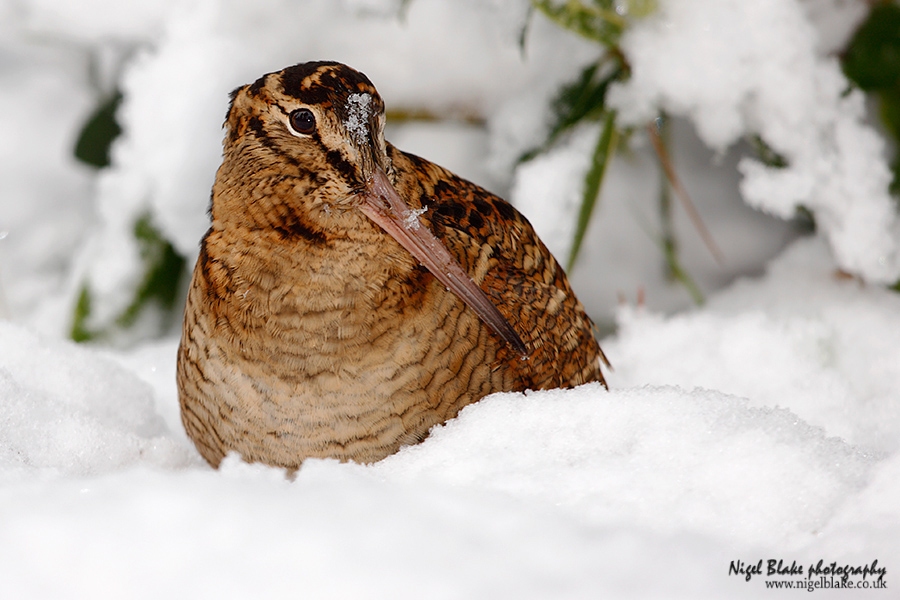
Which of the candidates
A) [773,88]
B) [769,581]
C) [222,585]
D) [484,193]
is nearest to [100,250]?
[484,193]

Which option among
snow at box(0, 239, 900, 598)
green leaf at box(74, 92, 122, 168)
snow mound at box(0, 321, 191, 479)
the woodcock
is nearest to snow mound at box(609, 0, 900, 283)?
snow at box(0, 239, 900, 598)

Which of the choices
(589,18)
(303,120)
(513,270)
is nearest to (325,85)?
(303,120)

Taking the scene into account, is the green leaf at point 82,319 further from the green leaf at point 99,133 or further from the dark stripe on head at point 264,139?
the dark stripe on head at point 264,139

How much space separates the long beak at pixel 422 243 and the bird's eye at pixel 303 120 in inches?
3.0

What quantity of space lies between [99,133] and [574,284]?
98 cm

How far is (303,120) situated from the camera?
2.65ft

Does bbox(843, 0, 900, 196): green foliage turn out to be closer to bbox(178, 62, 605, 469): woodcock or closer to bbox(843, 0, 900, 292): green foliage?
bbox(843, 0, 900, 292): green foliage

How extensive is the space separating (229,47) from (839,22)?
1047mm

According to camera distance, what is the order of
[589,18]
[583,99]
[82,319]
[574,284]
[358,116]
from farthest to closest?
1. [574,284]
2. [82,319]
3. [583,99]
4. [589,18]
5. [358,116]

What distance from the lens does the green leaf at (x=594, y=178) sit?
1.28m

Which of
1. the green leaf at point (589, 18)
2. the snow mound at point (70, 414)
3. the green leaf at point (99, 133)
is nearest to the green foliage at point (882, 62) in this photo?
the green leaf at point (589, 18)

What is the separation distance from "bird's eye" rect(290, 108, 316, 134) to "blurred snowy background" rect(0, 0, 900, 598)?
328 mm

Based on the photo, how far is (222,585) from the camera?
0.58 metres

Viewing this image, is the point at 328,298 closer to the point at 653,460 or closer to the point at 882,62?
the point at 653,460
